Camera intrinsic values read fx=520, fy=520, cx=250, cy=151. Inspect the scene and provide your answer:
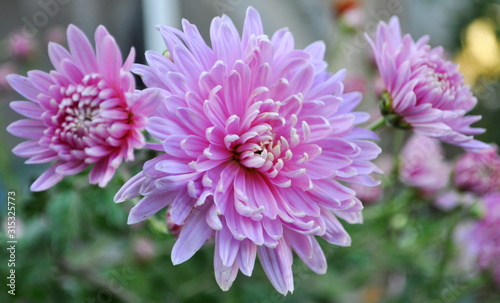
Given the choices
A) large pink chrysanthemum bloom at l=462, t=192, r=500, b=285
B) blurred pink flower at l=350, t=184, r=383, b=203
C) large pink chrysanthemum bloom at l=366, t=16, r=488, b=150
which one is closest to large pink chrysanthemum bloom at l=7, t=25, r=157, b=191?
large pink chrysanthemum bloom at l=366, t=16, r=488, b=150

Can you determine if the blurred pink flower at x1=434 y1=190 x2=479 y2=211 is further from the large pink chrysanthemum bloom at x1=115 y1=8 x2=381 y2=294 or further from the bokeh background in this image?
the large pink chrysanthemum bloom at x1=115 y1=8 x2=381 y2=294

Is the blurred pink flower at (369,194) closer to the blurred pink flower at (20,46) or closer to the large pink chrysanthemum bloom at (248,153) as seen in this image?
the large pink chrysanthemum bloom at (248,153)

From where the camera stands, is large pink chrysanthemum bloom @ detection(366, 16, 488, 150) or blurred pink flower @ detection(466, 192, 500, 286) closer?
large pink chrysanthemum bloom @ detection(366, 16, 488, 150)

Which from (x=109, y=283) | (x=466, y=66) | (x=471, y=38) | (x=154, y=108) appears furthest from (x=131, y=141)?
(x=471, y=38)

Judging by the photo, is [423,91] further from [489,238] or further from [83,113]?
[489,238]

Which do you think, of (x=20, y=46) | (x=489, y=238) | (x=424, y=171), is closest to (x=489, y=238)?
(x=489, y=238)

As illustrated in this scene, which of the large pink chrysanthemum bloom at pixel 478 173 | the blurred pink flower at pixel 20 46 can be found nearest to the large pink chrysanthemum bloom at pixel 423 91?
the large pink chrysanthemum bloom at pixel 478 173
